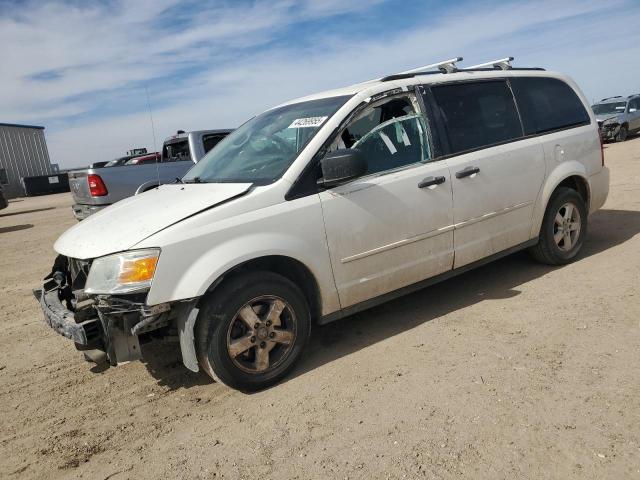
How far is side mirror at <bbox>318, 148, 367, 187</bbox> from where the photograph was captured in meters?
3.40

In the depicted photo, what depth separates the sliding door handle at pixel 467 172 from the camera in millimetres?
4172

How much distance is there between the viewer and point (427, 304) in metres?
4.64

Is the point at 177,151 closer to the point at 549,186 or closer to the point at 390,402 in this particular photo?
the point at 549,186

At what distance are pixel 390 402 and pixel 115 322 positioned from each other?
171cm

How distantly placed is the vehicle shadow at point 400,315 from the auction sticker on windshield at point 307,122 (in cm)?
168

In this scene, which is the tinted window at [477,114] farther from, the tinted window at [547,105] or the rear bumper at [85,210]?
the rear bumper at [85,210]

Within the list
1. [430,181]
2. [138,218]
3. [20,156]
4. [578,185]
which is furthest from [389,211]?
[20,156]

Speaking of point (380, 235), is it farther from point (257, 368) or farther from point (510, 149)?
point (510, 149)

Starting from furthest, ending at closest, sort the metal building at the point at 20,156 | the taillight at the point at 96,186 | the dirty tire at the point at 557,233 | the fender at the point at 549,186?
the metal building at the point at 20,156
the taillight at the point at 96,186
the dirty tire at the point at 557,233
the fender at the point at 549,186

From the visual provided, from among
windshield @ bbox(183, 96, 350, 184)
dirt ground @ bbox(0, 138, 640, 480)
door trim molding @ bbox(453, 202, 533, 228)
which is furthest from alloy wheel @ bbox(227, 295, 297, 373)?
door trim molding @ bbox(453, 202, 533, 228)

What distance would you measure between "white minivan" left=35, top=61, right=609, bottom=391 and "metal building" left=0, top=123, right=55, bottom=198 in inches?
1160

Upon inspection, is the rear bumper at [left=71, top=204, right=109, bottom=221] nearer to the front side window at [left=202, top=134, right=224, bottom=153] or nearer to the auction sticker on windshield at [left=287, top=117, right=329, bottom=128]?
the front side window at [left=202, top=134, right=224, bottom=153]

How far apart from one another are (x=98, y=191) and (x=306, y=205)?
6.33 meters

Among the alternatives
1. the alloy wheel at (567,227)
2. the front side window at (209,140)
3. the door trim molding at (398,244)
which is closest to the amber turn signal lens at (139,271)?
the door trim molding at (398,244)
